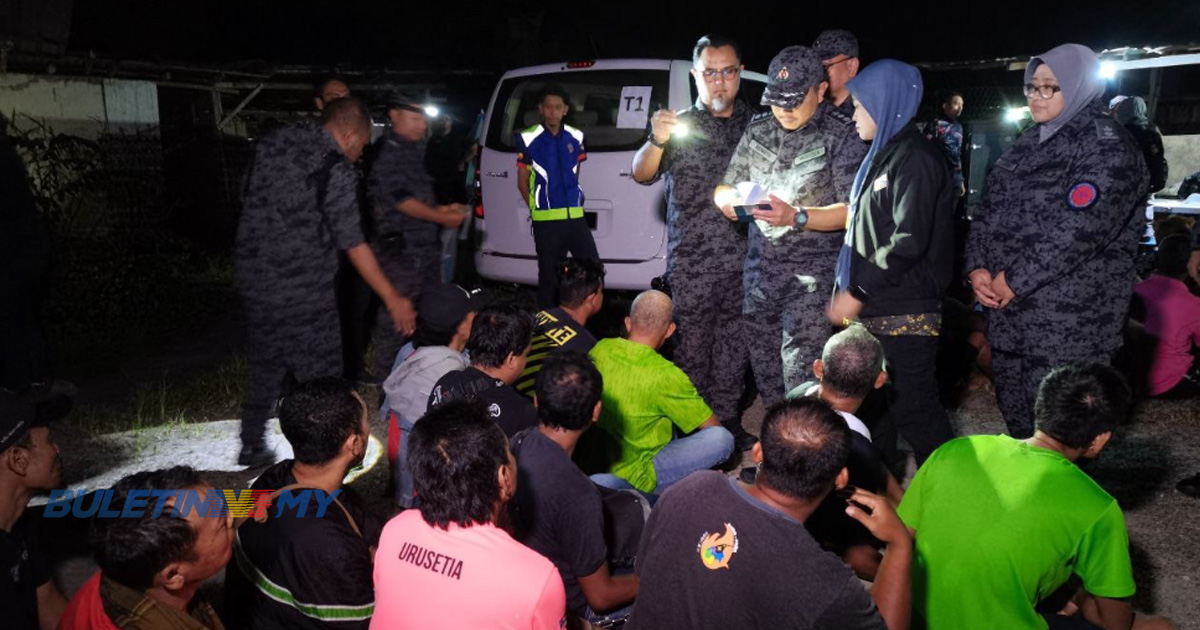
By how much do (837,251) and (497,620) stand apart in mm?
2774

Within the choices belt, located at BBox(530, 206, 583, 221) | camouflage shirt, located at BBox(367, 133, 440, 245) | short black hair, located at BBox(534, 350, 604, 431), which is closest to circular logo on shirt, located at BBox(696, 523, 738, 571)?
short black hair, located at BBox(534, 350, 604, 431)

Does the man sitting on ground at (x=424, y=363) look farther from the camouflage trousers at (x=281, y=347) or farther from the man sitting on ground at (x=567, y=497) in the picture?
the man sitting on ground at (x=567, y=497)

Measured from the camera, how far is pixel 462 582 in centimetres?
201

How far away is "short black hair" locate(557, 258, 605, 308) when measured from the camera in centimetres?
420

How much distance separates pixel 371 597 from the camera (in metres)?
2.44

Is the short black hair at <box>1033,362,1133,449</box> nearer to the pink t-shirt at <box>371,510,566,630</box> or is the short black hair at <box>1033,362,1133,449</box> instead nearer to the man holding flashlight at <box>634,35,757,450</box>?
the pink t-shirt at <box>371,510,566,630</box>

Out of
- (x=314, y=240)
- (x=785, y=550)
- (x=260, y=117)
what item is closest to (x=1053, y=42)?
(x=260, y=117)

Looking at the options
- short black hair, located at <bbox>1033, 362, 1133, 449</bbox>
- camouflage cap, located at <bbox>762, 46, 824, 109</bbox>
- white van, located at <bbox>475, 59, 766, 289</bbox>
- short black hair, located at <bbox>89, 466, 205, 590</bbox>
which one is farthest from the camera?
white van, located at <bbox>475, 59, 766, 289</bbox>

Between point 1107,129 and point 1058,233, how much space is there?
0.42 metres

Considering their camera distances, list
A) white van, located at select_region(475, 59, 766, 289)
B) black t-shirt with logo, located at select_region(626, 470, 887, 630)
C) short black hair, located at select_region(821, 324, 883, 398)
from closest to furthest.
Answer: black t-shirt with logo, located at select_region(626, 470, 887, 630)
short black hair, located at select_region(821, 324, 883, 398)
white van, located at select_region(475, 59, 766, 289)

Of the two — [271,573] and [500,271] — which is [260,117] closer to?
[500,271]

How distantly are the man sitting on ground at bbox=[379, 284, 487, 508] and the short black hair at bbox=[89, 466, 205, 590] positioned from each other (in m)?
1.44

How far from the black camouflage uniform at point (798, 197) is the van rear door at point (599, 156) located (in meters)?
2.13

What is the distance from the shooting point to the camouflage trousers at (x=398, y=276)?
5742 mm
